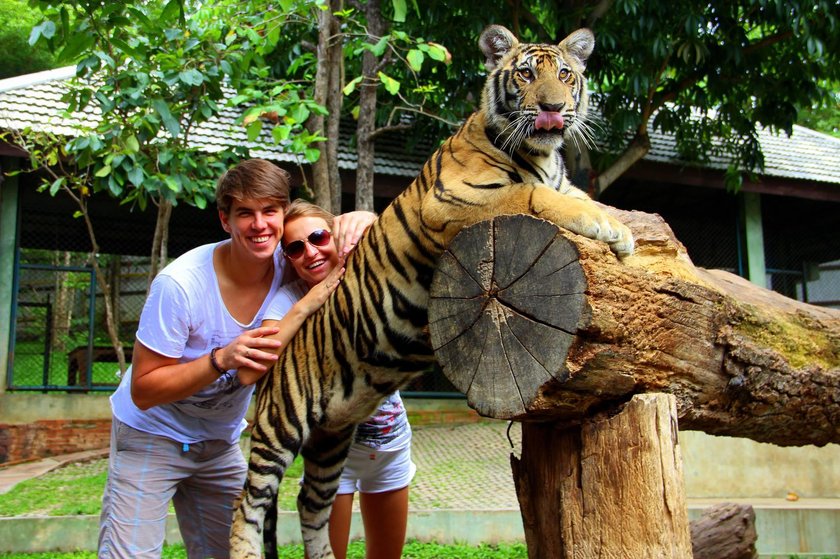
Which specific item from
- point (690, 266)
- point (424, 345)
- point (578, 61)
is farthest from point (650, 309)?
point (578, 61)

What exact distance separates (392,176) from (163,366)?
820 cm

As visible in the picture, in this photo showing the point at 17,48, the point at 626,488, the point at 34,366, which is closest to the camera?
the point at 626,488

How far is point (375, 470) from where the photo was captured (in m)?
4.26

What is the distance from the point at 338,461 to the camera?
396 centimetres

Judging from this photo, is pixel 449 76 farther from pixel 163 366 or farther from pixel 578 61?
pixel 163 366

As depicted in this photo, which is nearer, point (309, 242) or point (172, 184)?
point (309, 242)

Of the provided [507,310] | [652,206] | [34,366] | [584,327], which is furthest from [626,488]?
[652,206]

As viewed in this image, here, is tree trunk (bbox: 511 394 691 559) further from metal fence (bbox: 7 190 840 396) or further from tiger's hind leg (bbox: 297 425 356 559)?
metal fence (bbox: 7 190 840 396)

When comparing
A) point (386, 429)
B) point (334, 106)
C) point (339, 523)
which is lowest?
point (339, 523)

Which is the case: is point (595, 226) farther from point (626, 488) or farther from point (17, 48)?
point (17, 48)

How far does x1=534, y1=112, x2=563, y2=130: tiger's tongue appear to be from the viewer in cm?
314

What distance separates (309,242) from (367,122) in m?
4.84

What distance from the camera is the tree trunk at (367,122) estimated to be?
794 cm

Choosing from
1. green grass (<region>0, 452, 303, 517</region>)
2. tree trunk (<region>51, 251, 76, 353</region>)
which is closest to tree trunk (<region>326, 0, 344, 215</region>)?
green grass (<region>0, 452, 303, 517</region>)
